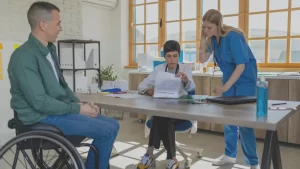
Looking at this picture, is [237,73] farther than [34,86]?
Yes

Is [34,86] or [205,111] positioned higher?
[34,86]

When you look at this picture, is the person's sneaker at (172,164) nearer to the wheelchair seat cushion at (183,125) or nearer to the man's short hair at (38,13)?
the wheelchair seat cushion at (183,125)

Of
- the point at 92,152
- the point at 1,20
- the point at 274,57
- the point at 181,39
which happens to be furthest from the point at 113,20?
the point at 92,152

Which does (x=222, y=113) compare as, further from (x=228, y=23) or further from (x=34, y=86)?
(x=228, y=23)

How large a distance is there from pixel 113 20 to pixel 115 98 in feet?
11.5

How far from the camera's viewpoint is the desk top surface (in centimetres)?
135

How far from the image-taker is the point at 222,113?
1509 mm

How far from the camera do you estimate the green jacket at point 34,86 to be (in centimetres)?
150

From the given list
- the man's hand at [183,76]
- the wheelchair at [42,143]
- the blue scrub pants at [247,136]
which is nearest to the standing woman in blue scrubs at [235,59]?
the blue scrub pants at [247,136]

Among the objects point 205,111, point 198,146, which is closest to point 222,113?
point 205,111

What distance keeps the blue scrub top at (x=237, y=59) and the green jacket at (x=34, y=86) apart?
1219 mm

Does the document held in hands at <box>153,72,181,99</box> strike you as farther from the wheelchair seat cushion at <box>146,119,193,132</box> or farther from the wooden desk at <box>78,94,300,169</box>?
the wheelchair seat cushion at <box>146,119,193,132</box>

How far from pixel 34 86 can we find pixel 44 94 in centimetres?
6

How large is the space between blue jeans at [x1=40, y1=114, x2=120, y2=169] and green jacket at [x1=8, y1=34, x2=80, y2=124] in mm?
42
